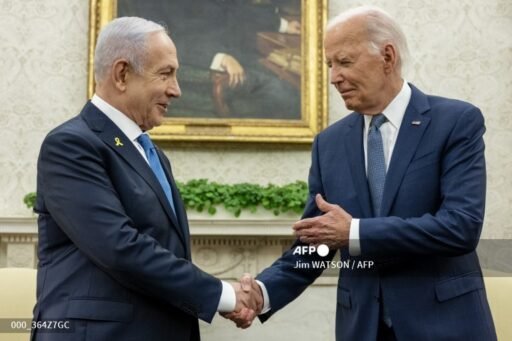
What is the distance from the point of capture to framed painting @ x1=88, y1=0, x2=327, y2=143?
5.14 metres

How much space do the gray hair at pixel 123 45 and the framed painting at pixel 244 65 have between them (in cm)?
276

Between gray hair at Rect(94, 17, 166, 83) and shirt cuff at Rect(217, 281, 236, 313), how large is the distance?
771 millimetres

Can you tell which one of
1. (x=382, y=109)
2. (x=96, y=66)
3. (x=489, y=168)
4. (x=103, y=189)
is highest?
(x=96, y=66)

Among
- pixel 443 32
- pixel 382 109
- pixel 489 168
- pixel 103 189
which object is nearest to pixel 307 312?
pixel 489 168

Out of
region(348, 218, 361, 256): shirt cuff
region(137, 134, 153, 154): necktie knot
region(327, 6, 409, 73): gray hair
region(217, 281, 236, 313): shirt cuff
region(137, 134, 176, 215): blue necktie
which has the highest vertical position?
region(327, 6, 409, 73): gray hair

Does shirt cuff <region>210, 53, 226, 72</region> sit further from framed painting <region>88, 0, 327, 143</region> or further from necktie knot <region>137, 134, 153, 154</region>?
necktie knot <region>137, 134, 153, 154</region>

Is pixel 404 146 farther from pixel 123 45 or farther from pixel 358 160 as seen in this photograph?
pixel 123 45

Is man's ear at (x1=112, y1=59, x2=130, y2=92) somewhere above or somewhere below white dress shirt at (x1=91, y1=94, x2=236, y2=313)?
above

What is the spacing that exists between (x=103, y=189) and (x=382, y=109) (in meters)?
0.97

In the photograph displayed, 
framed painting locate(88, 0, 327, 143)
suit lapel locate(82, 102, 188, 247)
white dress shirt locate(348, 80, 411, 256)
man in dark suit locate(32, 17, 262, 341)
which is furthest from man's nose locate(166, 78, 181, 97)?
framed painting locate(88, 0, 327, 143)

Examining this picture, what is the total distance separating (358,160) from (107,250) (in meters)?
0.86

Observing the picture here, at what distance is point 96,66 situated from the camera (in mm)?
2352

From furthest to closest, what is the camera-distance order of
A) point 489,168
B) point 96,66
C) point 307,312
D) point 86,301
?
point 489,168
point 307,312
point 96,66
point 86,301

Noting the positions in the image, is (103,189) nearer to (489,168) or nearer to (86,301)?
(86,301)
